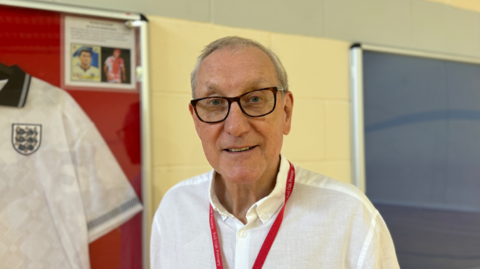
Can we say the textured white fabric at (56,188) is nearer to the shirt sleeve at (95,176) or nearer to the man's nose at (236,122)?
the shirt sleeve at (95,176)

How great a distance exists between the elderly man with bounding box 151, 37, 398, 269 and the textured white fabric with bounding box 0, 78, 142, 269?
1.12 feet

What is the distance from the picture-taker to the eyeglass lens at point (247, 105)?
97cm

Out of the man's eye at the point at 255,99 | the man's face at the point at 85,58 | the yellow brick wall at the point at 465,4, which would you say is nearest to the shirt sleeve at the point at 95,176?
the man's face at the point at 85,58

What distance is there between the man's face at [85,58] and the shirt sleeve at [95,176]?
4.6 inches

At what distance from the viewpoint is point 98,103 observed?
1.28 m

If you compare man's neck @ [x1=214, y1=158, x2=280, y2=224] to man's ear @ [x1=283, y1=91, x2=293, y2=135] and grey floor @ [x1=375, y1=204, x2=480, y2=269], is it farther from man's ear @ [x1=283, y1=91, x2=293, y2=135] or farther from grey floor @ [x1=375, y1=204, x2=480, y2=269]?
grey floor @ [x1=375, y1=204, x2=480, y2=269]

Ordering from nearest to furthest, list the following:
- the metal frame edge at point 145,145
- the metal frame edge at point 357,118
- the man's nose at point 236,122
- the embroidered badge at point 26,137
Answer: the man's nose at point 236,122
the embroidered badge at point 26,137
the metal frame edge at point 145,145
the metal frame edge at point 357,118

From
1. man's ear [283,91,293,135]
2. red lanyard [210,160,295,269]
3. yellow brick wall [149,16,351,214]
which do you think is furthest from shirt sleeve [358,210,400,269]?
yellow brick wall [149,16,351,214]

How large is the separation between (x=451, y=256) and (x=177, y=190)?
1.53 m

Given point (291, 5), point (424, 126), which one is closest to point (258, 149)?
point (291, 5)

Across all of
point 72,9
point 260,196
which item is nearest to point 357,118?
point 260,196

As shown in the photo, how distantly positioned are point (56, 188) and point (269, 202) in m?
0.70

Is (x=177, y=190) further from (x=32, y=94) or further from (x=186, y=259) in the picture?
(x=32, y=94)

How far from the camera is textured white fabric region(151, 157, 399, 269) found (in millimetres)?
981
